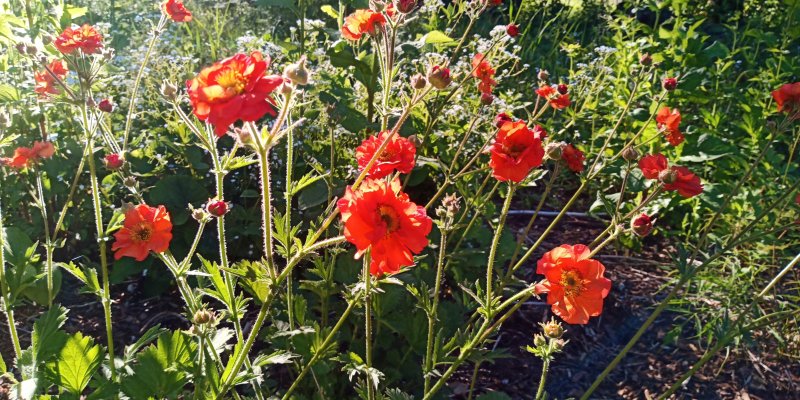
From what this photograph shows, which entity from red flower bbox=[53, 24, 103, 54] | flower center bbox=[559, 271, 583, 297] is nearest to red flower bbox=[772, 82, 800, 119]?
flower center bbox=[559, 271, 583, 297]

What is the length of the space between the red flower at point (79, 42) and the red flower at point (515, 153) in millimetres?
1085

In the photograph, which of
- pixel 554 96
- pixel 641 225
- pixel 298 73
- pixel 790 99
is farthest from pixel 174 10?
pixel 790 99

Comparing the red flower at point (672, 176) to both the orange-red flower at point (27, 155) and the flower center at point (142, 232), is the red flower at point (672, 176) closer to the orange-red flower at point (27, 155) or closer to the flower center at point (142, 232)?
the flower center at point (142, 232)

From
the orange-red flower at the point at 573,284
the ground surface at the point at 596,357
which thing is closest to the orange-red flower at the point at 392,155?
the orange-red flower at the point at 573,284

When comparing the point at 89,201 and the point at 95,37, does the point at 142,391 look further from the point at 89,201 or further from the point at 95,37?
the point at 89,201

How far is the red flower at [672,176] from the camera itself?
1.67 metres

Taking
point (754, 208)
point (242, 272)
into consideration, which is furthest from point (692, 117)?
point (242, 272)

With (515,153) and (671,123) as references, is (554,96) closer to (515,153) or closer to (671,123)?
(671,123)

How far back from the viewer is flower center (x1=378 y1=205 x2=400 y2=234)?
1.29 m

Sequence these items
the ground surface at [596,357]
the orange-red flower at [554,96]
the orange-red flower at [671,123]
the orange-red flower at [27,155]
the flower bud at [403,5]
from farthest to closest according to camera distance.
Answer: the ground surface at [596,357] → the orange-red flower at [554,96] → the orange-red flower at [671,123] → the orange-red flower at [27,155] → the flower bud at [403,5]

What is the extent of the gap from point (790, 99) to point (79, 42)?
76.7 inches

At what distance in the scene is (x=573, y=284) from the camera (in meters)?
1.46

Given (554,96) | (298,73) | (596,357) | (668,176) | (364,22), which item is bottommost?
(596,357)

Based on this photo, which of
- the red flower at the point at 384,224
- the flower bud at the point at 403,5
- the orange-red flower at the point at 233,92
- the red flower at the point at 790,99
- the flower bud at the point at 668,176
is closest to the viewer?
the orange-red flower at the point at 233,92
